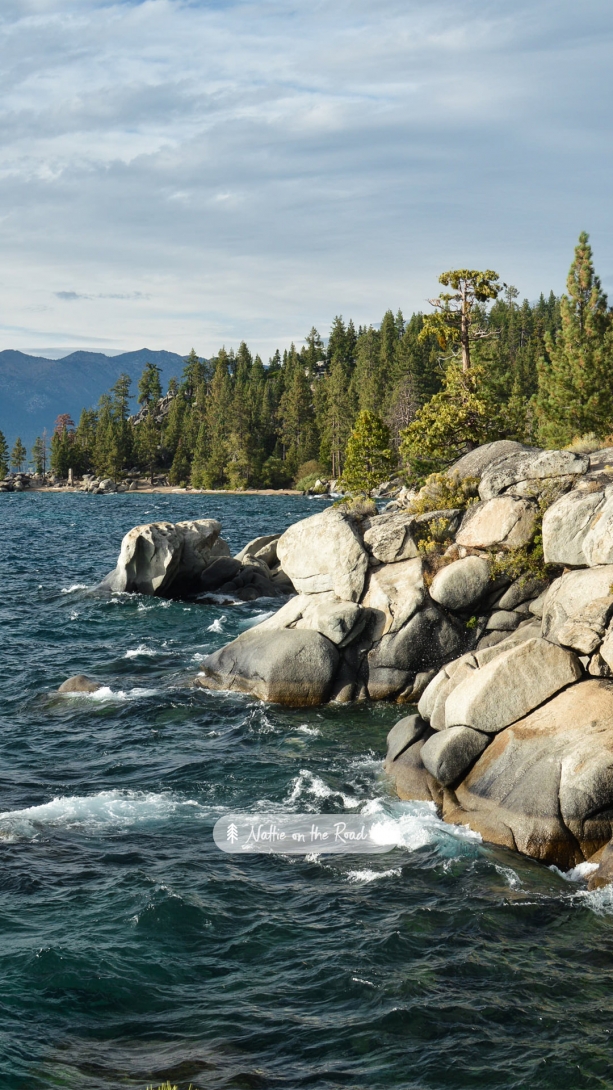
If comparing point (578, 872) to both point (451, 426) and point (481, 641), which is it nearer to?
point (481, 641)

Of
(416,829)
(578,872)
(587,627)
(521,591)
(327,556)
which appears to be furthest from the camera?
(327,556)

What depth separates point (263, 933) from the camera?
14648mm

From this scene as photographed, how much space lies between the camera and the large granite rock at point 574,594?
21047 mm

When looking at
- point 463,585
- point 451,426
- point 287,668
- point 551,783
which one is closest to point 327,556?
point 287,668

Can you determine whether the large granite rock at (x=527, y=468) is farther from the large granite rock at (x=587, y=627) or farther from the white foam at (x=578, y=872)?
the white foam at (x=578, y=872)

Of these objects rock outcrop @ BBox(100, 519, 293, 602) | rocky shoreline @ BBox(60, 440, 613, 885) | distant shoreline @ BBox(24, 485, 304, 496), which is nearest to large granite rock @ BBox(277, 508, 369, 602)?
rocky shoreline @ BBox(60, 440, 613, 885)

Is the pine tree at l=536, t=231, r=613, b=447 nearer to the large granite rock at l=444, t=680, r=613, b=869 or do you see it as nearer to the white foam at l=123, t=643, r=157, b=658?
the white foam at l=123, t=643, r=157, b=658

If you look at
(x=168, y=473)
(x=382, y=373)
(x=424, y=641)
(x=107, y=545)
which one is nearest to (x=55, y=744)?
(x=424, y=641)

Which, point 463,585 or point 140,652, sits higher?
point 463,585

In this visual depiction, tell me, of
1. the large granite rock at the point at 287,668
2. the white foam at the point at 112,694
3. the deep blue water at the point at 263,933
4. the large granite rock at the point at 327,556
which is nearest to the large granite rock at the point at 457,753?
the deep blue water at the point at 263,933

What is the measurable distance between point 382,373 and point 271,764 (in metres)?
135

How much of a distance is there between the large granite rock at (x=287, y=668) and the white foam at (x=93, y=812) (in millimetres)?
6942

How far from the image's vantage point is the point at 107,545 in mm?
68125

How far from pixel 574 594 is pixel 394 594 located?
6933mm
